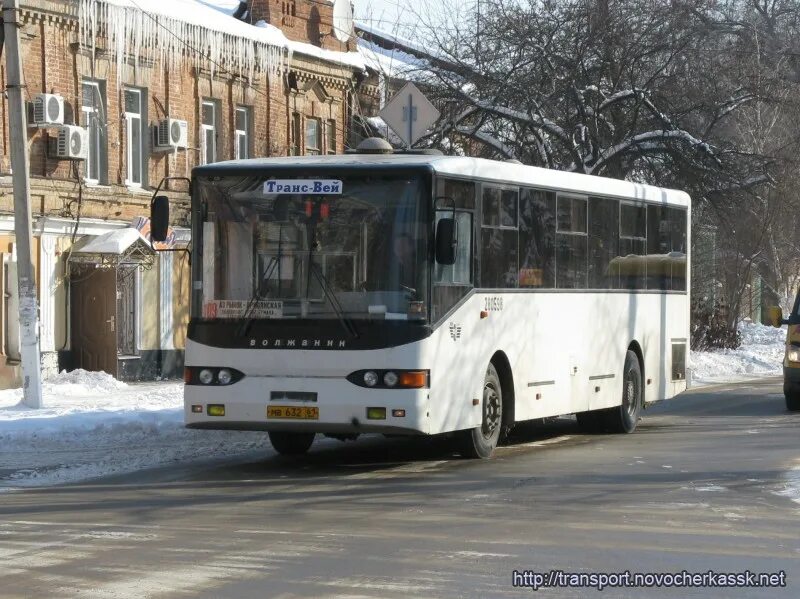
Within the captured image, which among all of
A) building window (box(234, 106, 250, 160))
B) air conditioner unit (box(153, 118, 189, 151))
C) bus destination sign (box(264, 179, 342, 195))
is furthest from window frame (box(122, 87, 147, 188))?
bus destination sign (box(264, 179, 342, 195))

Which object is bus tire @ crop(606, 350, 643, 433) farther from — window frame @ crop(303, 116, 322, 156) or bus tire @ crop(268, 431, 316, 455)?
window frame @ crop(303, 116, 322, 156)

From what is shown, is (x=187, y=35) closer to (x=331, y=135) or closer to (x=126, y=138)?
(x=126, y=138)

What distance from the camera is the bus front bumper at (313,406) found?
14.0m

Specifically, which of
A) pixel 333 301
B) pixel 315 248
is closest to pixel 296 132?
pixel 315 248

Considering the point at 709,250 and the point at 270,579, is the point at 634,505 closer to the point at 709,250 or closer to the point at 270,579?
the point at 270,579

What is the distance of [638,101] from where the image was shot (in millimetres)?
31047

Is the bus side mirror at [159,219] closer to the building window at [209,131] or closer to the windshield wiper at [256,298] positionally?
the windshield wiper at [256,298]

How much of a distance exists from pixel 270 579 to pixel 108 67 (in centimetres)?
2258

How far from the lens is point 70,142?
2806 cm

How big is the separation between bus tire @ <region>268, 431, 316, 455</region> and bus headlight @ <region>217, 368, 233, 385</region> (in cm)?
189

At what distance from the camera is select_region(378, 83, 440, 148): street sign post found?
2083 cm

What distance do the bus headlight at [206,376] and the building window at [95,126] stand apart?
51.9ft

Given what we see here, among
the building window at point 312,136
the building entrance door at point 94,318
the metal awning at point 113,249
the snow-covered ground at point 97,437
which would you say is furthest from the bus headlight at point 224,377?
the building window at point 312,136

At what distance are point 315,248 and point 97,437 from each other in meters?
4.93
